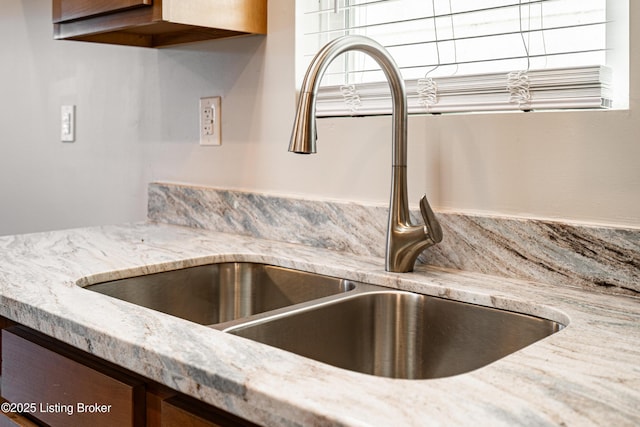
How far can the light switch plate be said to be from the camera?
5.66ft

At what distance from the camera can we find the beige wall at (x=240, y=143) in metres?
1.12

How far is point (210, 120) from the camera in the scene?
1745 millimetres

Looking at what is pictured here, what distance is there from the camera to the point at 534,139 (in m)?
1.16

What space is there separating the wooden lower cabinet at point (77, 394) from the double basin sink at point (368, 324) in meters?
0.14

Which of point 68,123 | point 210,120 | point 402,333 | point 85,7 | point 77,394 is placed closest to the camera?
point 77,394

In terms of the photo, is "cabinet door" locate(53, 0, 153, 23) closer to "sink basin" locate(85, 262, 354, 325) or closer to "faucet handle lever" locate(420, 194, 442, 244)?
"sink basin" locate(85, 262, 354, 325)

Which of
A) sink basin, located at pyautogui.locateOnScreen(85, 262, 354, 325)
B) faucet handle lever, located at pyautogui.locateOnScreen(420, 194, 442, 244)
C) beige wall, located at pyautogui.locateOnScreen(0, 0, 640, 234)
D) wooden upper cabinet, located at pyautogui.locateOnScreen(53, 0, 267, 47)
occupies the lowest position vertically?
sink basin, located at pyautogui.locateOnScreen(85, 262, 354, 325)

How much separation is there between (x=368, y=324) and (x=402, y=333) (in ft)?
0.19

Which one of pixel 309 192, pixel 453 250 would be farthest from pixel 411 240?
pixel 309 192

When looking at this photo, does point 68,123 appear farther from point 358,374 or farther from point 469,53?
point 358,374

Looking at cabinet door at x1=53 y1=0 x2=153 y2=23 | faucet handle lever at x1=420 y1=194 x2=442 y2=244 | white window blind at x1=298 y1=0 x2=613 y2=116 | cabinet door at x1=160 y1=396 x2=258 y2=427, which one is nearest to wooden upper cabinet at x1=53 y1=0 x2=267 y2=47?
cabinet door at x1=53 y1=0 x2=153 y2=23

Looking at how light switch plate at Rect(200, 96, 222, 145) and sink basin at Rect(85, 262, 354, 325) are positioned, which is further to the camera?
light switch plate at Rect(200, 96, 222, 145)

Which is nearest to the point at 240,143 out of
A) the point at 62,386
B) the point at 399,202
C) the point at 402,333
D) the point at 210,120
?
the point at 210,120

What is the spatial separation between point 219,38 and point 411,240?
80cm
